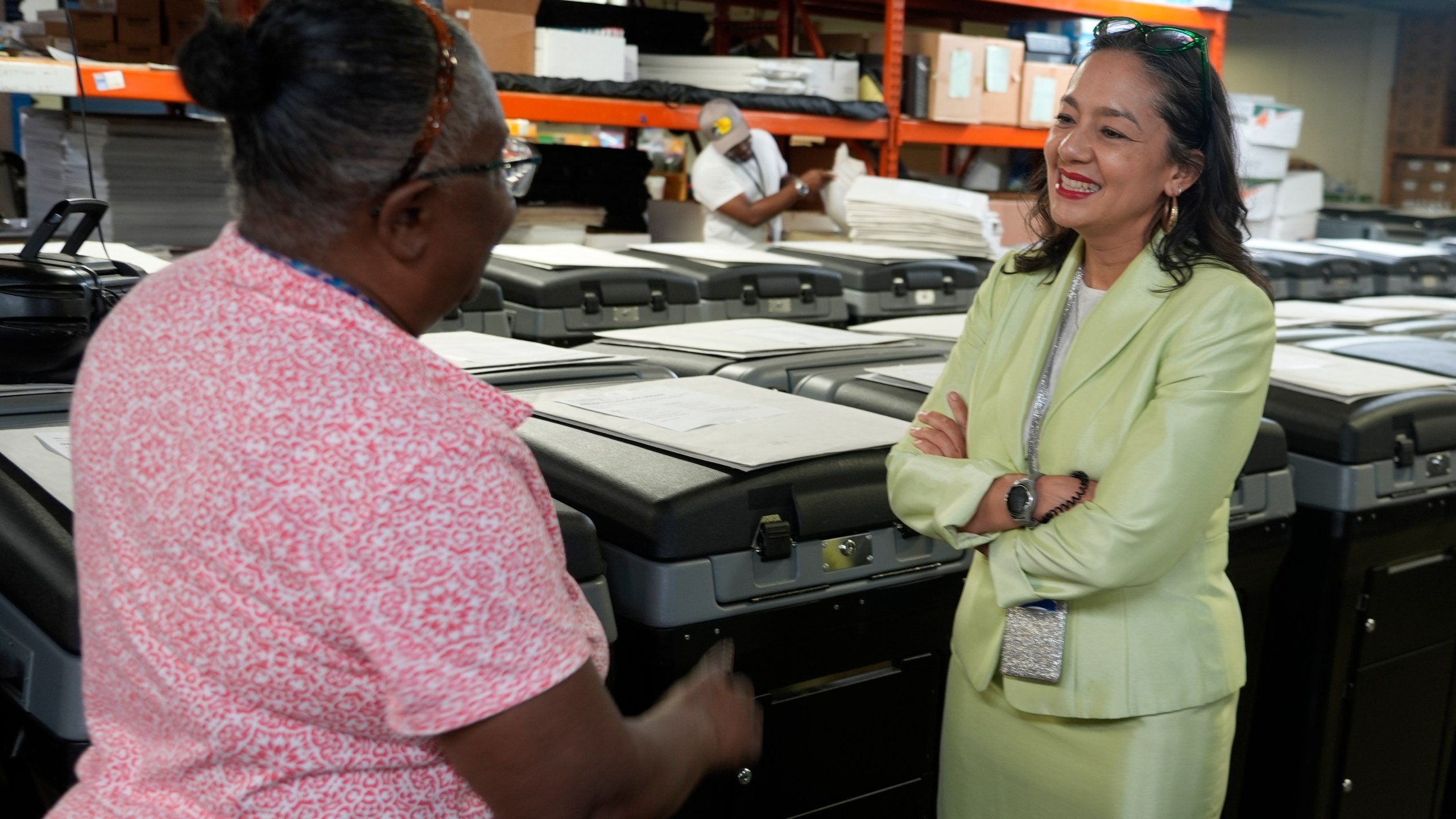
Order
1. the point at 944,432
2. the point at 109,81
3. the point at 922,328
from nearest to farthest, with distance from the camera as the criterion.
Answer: the point at 944,432 < the point at 922,328 < the point at 109,81

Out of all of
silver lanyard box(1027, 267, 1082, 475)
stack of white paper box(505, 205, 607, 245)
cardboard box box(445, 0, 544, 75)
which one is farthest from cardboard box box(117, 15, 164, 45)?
silver lanyard box(1027, 267, 1082, 475)

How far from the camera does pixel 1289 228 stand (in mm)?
6883

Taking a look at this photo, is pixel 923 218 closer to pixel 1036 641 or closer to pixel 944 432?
pixel 944 432

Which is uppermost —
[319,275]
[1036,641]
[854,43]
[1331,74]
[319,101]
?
[1331,74]

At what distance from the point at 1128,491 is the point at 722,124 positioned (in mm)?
3367

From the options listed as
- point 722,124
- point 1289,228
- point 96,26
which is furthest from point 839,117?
point 1289,228

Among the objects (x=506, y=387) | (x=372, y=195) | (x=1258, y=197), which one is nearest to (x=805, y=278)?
(x=506, y=387)

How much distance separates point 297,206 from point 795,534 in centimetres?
84

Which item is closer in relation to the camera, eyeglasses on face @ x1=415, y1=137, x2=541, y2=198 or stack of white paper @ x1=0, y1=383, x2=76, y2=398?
eyeglasses on face @ x1=415, y1=137, x2=541, y2=198

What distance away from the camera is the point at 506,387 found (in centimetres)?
201

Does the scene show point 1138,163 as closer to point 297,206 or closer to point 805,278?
point 297,206

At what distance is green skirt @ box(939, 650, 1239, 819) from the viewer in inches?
57.5

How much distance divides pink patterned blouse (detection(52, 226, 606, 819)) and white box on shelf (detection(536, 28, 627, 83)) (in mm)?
3472

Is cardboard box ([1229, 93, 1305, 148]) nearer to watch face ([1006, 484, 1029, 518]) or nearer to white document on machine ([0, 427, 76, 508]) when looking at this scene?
watch face ([1006, 484, 1029, 518])
